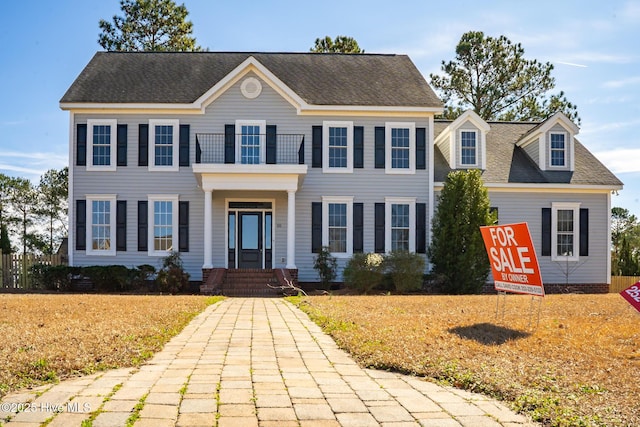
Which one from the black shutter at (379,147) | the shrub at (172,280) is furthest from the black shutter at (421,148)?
the shrub at (172,280)

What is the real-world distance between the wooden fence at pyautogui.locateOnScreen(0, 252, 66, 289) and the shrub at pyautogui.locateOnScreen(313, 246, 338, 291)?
30.7ft

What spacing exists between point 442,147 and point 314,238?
6.94 m

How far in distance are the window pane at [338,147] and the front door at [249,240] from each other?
337cm

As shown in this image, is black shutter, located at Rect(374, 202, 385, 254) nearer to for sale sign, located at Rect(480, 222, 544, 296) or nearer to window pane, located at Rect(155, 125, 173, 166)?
window pane, located at Rect(155, 125, 173, 166)

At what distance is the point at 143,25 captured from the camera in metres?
Answer: 39.8

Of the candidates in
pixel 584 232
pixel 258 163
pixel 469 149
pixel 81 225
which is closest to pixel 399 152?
pixel 469 149

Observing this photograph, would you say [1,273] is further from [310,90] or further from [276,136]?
[310,90]

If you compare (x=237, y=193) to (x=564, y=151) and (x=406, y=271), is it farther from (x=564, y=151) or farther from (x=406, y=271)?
(x=564, y=151)

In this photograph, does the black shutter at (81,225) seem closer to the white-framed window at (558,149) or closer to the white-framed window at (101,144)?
the white-framed window at (101,144)

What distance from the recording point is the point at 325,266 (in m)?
23.0

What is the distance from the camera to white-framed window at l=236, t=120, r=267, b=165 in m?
23.6

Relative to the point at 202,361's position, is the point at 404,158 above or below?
above

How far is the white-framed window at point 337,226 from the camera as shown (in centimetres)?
2380

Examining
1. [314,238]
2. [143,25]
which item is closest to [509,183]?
[314,238]
